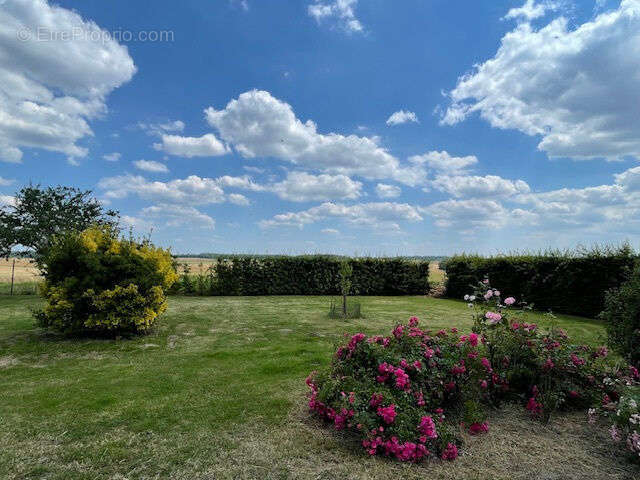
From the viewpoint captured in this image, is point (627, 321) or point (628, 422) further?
point (627, 321)

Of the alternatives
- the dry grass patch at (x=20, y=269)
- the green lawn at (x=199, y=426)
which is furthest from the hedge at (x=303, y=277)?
the green lawn at (x=199, y=426)

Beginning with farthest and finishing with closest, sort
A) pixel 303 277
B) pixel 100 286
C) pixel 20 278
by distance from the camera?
pixel 303 277 < pixel 20 278 < pixel 100 286

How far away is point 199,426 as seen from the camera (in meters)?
3.74

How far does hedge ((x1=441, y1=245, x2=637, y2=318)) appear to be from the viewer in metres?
12.0

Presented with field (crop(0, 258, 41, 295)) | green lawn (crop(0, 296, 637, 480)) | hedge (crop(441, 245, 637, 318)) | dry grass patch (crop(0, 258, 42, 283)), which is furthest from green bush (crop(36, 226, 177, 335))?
hedge (crop(441, 245, 637, 318))

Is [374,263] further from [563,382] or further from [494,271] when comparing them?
[563,382]

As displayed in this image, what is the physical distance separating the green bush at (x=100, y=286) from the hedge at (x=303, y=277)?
28.7 ft

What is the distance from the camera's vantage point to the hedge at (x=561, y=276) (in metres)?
12.0

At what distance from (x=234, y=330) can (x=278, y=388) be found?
4.24m

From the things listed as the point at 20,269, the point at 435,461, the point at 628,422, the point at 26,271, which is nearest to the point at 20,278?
the point at 20,269

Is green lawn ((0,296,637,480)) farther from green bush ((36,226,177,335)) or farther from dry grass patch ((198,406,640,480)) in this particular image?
green bush ((36,226,177,335))

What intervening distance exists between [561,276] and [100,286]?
1388 centimetres

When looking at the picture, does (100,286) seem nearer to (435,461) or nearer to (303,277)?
(435,461)

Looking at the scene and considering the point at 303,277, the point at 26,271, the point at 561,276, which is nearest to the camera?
the point at 561,276
